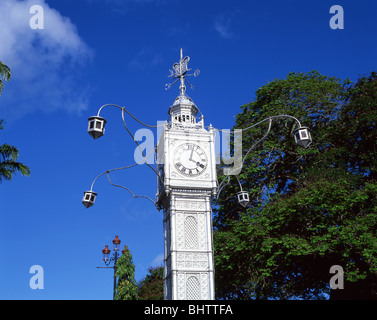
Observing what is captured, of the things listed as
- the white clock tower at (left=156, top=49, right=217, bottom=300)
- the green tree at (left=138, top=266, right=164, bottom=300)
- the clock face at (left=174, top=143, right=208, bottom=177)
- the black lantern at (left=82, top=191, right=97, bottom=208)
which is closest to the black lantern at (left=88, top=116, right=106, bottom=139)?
the black lantern at (left=82, top=191, right=97, bottom=208)

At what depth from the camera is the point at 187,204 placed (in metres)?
15.6

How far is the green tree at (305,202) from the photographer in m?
23.6

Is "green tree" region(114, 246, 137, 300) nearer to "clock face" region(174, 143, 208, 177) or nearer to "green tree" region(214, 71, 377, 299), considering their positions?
"green tree" region(214, 71, 377, 299)

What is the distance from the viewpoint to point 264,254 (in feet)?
82.4

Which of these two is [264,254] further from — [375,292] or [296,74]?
[296,74]

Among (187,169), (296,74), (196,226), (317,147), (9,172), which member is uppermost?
(296,74)

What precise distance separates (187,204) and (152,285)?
25228 mm

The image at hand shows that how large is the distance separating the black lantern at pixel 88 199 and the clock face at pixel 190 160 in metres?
2.73

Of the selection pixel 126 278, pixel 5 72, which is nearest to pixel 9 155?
pixel 5 72

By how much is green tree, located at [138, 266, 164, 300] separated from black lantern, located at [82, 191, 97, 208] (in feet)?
75.7

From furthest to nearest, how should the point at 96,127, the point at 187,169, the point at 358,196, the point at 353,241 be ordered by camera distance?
the point at 358,196, the point at 353,241, the point at 187,169, the point at 96,127

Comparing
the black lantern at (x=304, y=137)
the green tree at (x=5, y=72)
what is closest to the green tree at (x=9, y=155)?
the green tree at (x=5, y=72)
